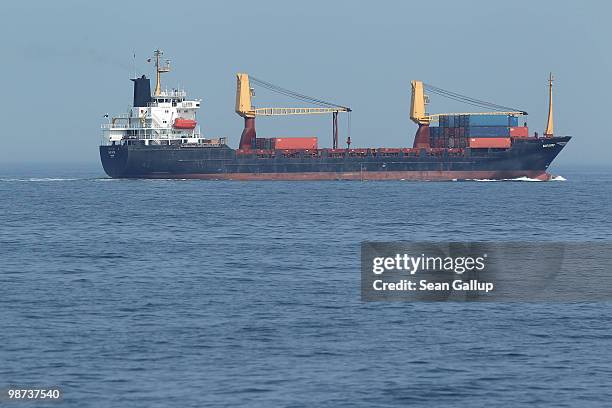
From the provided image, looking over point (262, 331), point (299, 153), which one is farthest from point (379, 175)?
point (262, 331)

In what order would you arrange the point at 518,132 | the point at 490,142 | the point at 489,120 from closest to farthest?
the point at 490,142 → the point at 518,132 → the point at 489,120

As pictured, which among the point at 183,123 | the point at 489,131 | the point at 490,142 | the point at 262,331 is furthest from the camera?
the point at 183,123

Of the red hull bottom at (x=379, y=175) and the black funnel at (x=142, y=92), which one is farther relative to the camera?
the black funnel at (x=142, y=92)

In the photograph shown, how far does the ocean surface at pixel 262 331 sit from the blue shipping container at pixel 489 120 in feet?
213

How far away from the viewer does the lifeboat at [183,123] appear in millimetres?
133250

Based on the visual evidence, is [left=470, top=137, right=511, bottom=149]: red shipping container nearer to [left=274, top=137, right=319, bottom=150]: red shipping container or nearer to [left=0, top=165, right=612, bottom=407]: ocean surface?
[left=274, top=137, right=319, bottom=150]: red shipping container

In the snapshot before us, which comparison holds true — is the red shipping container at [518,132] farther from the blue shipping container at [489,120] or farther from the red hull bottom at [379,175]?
the red hull bottom at [379,175]

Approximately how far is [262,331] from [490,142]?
327ft

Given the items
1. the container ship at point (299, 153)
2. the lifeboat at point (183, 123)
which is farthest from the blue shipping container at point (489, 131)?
the lifeboat at point (183, 123)

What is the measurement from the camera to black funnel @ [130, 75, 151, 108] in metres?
136

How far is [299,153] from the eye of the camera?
13138 cm

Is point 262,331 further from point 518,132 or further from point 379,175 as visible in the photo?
point 518,132

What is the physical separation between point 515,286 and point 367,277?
774cm

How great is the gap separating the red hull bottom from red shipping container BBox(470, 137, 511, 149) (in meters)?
3.41
